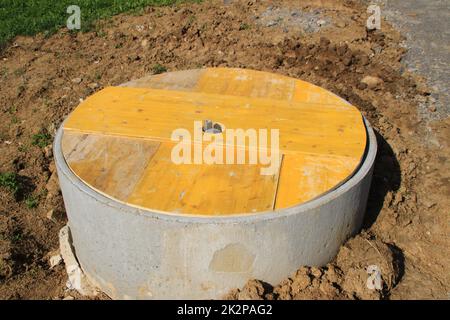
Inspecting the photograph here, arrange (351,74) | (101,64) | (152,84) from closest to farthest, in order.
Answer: (152,84) → (351,74) → (101,64)

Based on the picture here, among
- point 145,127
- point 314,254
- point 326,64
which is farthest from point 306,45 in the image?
point 314,254

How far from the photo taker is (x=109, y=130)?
4754 millimetres

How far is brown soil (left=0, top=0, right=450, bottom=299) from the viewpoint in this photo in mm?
4629

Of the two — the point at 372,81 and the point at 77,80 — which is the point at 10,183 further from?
the point at 372,81

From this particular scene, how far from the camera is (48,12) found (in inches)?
388

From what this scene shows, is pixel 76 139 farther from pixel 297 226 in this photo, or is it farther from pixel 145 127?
pixel 297 226

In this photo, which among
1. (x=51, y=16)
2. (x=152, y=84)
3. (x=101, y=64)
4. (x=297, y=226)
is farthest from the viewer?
(x=51, y=16)

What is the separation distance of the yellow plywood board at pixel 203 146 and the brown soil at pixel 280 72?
2.40ft

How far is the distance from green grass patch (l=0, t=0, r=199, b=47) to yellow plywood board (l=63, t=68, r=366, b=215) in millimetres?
4518

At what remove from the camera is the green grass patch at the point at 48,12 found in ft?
30.3

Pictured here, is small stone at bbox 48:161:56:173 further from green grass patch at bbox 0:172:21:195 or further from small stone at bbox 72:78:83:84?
small stone at bbox 72:78:83:84

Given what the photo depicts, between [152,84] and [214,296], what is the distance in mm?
2535

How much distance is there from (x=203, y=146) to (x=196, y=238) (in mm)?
1020

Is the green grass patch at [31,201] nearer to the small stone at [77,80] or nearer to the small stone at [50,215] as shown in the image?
the small stone at [50,215]
